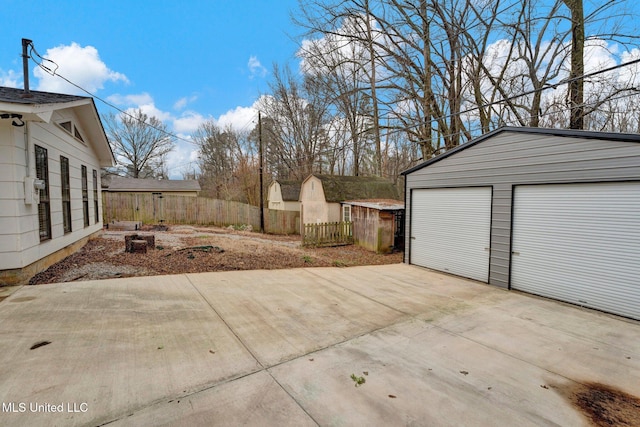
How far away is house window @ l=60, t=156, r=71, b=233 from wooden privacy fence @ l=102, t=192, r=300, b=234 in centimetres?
1125

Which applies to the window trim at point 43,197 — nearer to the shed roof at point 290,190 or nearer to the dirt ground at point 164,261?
the dirt ground at point 164,261

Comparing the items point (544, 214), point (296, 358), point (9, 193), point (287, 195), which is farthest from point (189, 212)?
point (544, 214)

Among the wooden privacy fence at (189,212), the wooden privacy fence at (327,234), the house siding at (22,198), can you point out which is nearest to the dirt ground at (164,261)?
the house siding at (22,198)

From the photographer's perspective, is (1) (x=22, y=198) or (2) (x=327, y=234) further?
(2) (x=327, y=234)

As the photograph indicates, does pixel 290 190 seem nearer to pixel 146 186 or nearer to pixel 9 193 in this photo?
pixel 146 186

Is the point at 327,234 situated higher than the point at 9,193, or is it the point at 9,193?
the point at 9,193

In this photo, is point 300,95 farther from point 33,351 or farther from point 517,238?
point 33,351

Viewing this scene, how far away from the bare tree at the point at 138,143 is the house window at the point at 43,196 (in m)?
27.4

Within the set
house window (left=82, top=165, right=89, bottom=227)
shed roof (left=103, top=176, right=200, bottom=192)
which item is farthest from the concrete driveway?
shed roof (left=103, top=176, right=200, bottom=192)

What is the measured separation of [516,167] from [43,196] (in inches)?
358

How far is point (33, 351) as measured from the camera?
9.21ft

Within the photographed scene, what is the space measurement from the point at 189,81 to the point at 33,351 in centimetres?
1517

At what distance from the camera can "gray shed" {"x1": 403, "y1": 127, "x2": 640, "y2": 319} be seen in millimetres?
4523

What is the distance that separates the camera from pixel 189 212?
60.1 ft
